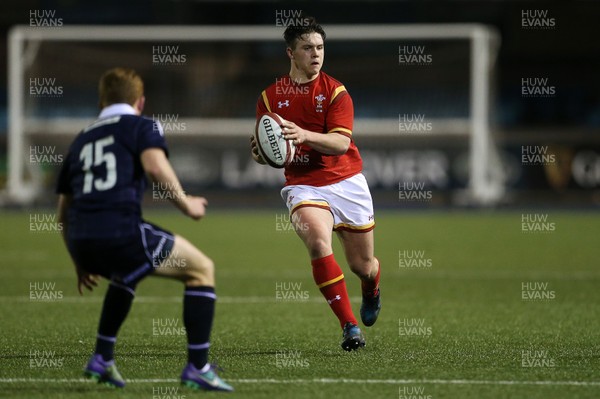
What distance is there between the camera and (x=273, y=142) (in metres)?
7.05

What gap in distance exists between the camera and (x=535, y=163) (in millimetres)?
25219

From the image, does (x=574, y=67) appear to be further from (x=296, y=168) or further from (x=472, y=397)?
(x=472, y=397)

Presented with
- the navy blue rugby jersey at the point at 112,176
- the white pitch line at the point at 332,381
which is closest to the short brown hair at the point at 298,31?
the navy blue rugby jersey at the point at 112,176

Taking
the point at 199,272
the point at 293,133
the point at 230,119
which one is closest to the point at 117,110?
the point at 199,272

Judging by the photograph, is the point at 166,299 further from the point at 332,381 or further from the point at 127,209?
the point at 127,209

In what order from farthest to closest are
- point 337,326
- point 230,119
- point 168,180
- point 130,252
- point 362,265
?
point 230,119
point 337,326
point 362,265
point 130,252
point 168,180

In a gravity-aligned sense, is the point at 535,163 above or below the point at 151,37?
below

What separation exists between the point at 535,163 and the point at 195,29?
8661mm

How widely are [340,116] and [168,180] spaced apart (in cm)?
237

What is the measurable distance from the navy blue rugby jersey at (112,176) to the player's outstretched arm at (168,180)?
60 millimetres

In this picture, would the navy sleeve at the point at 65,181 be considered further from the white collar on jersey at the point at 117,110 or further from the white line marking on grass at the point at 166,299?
the white line marking on grass at the point at 166,299

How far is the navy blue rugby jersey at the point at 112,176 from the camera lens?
214 inches

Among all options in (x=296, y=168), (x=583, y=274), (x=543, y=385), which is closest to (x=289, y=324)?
(x=296, y=168)

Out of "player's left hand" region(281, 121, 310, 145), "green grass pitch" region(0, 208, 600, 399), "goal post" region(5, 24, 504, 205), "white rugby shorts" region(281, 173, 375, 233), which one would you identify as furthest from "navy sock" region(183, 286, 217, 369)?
"goal post" region(5, 24, 504, 205)
